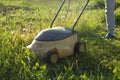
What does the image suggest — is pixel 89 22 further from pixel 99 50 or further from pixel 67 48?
pixel 67 48

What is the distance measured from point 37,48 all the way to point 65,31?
0.56 metres

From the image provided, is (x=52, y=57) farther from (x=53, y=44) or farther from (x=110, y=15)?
Result: (x=110, y=15)

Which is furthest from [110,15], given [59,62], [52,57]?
[52,57]

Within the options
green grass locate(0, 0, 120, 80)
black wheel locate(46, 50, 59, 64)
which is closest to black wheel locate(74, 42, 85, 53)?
green grass locate(0, 0, 120, 80)

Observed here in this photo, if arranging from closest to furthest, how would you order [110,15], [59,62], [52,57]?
[52,57]
[59,62]
[110,15]

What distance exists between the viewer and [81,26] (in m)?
7.46

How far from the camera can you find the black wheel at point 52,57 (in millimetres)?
5242

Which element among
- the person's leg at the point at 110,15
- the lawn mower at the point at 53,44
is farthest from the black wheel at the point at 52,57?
the person's leg at the point at 110,15

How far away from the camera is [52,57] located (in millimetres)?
5297

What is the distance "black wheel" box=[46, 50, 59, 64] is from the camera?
524 centimetres

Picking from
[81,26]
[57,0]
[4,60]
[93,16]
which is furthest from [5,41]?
[57,0]

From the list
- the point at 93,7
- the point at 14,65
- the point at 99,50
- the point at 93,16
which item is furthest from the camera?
the point at 93,7

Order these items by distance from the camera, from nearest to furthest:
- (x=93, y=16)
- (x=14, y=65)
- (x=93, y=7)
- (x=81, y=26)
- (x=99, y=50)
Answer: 1. (x=14, y=65)
2. (x=99, y=50)
3. (x=81, y=26)
4. (x=93, y=16)
5. (x=93, y=7)

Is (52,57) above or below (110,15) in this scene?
below
